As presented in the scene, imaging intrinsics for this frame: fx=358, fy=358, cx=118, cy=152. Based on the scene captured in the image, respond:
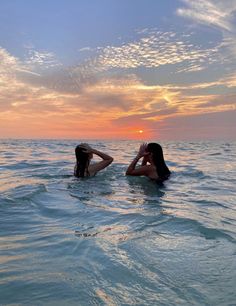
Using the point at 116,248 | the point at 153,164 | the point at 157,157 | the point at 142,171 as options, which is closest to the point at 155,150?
the point at 157,157

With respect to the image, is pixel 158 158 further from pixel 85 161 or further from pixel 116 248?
pixel 116 248

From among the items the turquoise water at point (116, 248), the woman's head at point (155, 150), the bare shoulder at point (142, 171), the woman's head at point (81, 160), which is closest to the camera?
the turquoise water at point (116, 248)

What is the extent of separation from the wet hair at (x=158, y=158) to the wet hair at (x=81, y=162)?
1.62 metres

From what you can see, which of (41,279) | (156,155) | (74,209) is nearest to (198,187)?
(156,155)

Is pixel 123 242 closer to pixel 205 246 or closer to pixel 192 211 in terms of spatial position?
pixel 205 246

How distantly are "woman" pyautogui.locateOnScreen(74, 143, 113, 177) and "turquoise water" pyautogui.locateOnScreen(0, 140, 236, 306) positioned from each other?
5.06 ft

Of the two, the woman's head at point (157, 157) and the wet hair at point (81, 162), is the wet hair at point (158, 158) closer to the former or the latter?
the woman's head at point (157, 157)

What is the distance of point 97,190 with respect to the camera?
7926mm

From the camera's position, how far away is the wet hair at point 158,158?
9055mm

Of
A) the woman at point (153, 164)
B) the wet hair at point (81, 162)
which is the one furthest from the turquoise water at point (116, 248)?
the woman at point (153, 164)

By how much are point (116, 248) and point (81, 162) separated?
218 inches

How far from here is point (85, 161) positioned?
9336 millimetres

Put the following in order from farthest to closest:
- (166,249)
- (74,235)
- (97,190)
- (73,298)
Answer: (97,190) → (74,235) → (166,249) → (73,298)

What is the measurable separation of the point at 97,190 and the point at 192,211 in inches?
103
